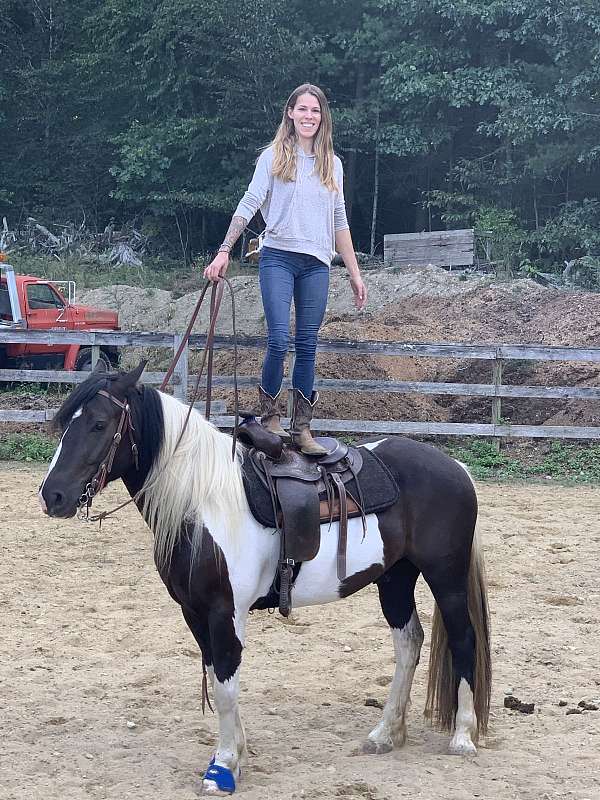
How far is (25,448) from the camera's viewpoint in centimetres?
1062

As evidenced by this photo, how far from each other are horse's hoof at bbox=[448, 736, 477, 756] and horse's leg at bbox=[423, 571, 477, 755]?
0.02m

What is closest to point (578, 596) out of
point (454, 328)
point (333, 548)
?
point (333, 548)

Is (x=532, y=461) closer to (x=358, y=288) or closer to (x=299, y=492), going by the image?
(x=358, y=288)

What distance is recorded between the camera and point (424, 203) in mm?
26641

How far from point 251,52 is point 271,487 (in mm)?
23537

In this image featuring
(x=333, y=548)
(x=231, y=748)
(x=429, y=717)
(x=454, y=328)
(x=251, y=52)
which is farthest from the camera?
(x=251, y=52)

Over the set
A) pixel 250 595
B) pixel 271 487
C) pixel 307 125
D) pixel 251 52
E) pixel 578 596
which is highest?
pixel 251 52

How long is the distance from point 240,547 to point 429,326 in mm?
11100

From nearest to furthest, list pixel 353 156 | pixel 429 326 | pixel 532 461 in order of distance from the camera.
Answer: pixel 532 461, pixel 429 326, pixel 353 156

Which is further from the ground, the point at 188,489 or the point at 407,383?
the point at 188,489

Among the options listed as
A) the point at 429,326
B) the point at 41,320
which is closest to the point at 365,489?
the point at 429,326

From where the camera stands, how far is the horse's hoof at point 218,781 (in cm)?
358

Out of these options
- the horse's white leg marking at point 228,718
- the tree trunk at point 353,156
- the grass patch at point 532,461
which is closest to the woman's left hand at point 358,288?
the horse's white leg marking at point 228,718

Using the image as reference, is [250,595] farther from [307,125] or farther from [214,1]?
[214,1]
